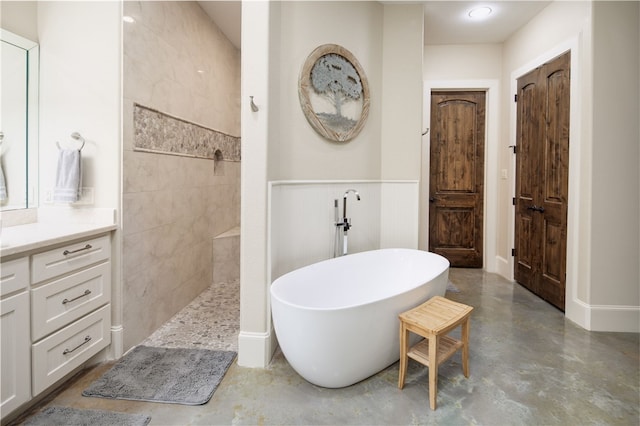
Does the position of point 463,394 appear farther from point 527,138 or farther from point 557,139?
point 527,138

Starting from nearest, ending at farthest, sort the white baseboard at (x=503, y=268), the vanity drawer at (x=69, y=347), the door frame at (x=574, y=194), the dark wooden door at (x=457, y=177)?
the vanity drawer at (x=69, y=347) → the door frame at (x=574, y=194) → the white baseboard at (x=503, y=268) → the dark wooden door at (x=457, y=177)

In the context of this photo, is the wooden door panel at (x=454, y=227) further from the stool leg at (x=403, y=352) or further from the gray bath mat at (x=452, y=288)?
the stool leg at (x=403, y=352)

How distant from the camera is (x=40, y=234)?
6.10 ft

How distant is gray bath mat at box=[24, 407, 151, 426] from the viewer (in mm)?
1691

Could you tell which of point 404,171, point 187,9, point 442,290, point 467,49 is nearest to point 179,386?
point 442,290

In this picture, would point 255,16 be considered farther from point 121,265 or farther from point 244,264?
point 121,265

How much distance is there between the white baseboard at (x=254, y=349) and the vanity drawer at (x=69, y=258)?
970 mm

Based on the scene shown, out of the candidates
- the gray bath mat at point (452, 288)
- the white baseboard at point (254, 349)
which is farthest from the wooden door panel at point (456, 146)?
the white baseboard at point (254, 349)

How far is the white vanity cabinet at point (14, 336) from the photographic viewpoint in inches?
61.6

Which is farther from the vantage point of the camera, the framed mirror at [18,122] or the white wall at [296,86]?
the white wall at [296,86]

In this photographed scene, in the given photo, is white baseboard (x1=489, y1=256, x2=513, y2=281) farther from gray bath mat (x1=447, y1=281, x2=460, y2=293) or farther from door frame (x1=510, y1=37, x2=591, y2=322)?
door frame (x1=510, y1=37, x2=591, y2=322)

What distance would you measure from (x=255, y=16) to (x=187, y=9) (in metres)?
1.35

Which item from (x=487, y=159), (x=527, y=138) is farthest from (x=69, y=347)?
(x=487, y=159)

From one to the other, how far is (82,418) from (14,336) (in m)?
0.49
